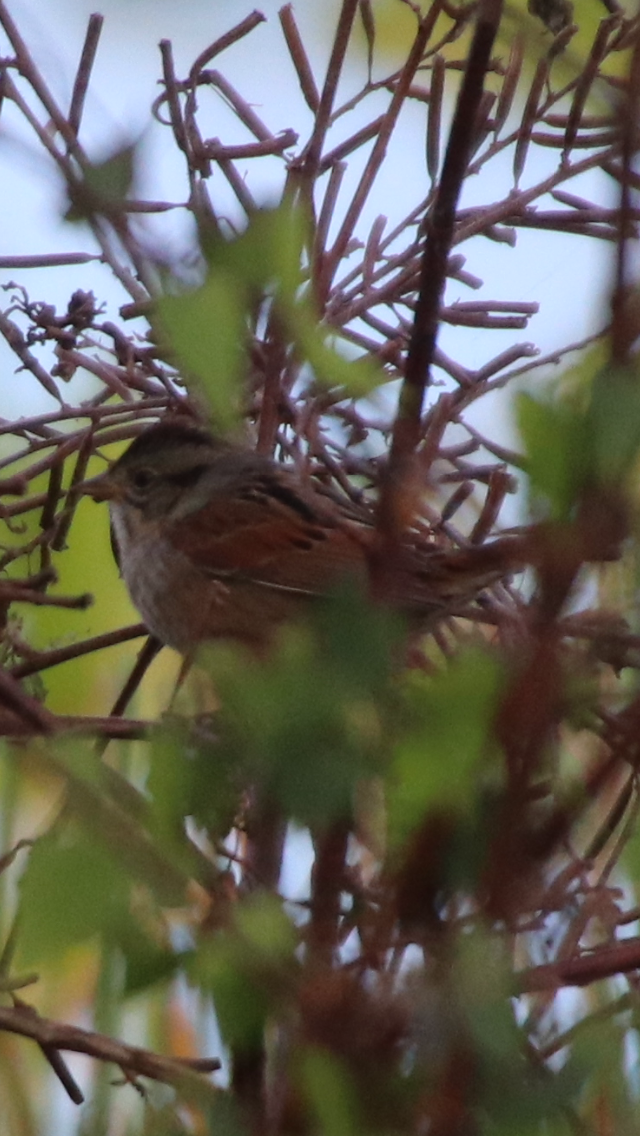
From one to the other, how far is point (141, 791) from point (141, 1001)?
4.9 inches

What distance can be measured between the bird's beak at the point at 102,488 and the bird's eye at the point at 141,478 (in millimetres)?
122

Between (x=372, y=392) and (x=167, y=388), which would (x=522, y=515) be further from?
(x=167, y=388)

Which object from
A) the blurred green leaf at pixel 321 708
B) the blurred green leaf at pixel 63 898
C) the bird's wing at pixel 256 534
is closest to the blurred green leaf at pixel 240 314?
the blurred green leaf at pixel 321 708

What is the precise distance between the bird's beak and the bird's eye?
0.40 feet

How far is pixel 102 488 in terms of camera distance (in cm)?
261

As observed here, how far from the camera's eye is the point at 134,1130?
861 millimetres

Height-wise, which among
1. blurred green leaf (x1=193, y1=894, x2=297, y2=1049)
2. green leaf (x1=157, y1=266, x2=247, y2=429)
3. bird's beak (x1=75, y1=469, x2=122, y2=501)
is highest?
bird's beak (x1=75, y1=469, x2=122, y2=501)

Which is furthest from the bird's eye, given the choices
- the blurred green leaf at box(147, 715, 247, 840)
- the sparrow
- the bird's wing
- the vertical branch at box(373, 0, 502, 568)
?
the blurred green leaf at box(147, 715, 247, 840)

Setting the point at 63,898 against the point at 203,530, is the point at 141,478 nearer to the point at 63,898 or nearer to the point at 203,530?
the point at 203,530

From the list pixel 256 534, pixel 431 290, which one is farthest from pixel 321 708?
pixel 256 534

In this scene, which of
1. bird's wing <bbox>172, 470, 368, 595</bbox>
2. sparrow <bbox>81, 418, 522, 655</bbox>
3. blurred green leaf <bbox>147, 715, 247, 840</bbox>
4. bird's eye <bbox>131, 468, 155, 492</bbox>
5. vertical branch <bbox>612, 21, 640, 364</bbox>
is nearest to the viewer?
vertical branch <bbox>612, 21, 640, 364</bbox>

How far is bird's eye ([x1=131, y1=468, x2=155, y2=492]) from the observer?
10.0 feet

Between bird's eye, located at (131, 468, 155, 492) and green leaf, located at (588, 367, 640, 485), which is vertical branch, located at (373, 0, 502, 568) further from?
bird's eye, located at (131, 468, 155, 492)

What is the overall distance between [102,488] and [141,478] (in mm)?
512
